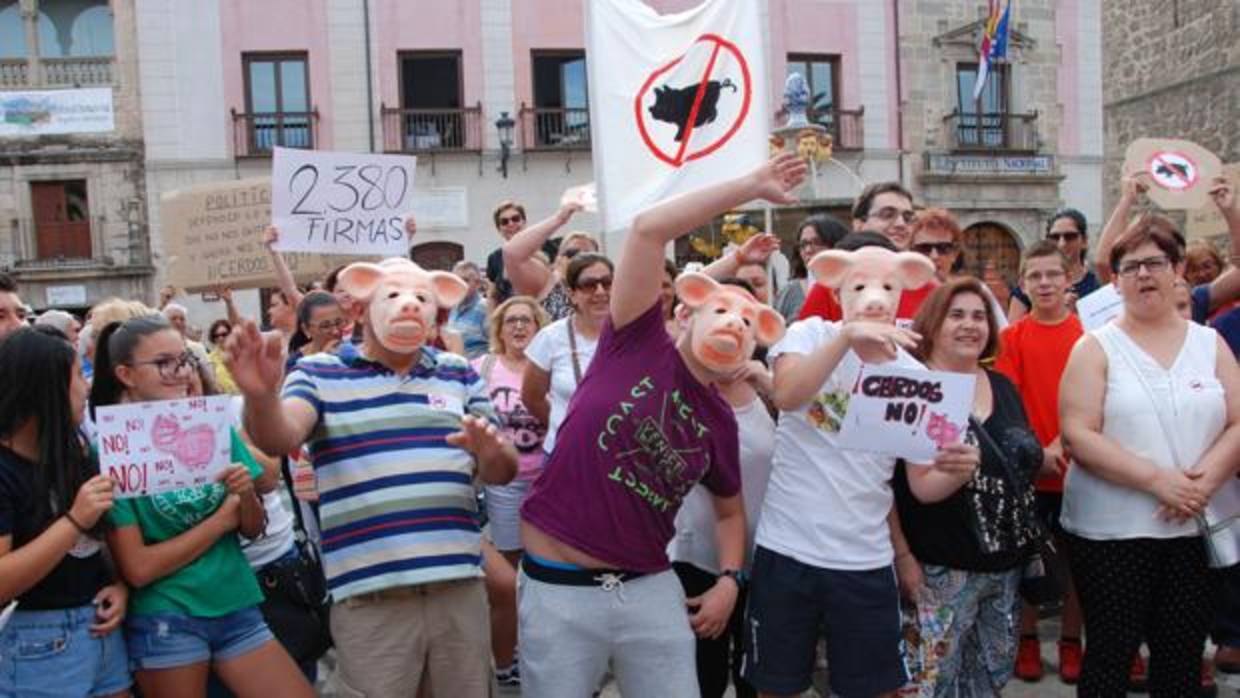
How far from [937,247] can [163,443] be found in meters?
3.37

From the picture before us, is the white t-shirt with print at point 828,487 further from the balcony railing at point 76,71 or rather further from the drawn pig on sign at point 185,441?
the balcony railing at point 76,71

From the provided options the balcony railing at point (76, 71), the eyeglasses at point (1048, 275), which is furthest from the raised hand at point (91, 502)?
the balcony railing at point (76, 71)

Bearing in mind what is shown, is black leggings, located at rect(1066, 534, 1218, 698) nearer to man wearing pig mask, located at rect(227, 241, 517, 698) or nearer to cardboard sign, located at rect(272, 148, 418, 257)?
man wearing pig mask, located at rect(227, 241, 517, 698)

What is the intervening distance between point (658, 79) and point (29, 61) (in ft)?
62.1

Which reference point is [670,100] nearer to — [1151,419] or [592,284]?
[592,284]

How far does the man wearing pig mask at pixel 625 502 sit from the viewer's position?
109 inches

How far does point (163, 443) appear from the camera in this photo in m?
2.91

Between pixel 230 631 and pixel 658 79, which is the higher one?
pixel 658 79

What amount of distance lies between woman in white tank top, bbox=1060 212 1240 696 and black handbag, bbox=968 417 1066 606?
204 millimetres

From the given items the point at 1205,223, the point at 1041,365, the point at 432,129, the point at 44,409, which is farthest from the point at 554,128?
the point at 44,409

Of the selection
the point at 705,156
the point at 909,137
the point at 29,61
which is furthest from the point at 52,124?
the point at 705,156

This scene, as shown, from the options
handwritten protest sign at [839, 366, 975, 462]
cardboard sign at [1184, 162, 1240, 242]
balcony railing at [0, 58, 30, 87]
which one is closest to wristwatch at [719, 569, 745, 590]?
handwritten protest sign at [839, 366, 975, 462]

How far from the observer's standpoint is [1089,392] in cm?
371

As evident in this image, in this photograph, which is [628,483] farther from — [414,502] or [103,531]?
[103,531]
